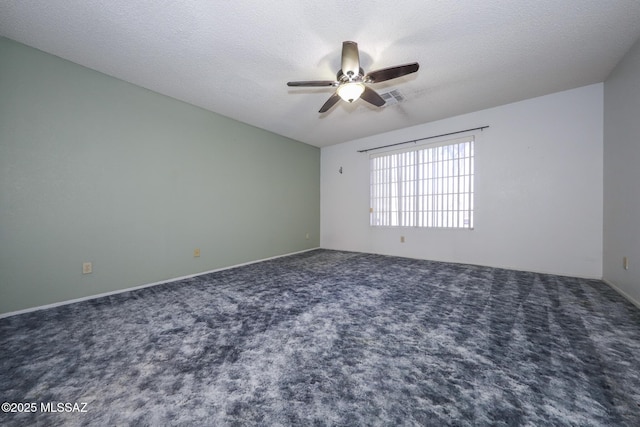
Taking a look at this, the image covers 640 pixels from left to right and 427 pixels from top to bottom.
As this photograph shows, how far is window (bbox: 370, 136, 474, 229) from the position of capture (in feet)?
13.6

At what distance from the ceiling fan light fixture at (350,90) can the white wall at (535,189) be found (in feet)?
8.63

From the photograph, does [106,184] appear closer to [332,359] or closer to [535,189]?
[332,359]

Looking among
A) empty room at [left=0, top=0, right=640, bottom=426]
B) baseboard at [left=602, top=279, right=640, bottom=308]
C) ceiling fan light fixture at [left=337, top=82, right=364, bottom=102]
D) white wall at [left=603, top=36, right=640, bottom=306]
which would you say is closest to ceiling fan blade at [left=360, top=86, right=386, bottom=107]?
empty room at [left=0, top=0, right=640, bottom=426]

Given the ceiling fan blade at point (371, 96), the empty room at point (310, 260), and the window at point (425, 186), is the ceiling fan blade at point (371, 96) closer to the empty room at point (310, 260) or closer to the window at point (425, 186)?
the empty room at point (310, 260)

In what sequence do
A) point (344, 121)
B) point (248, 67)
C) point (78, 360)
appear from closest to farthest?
point (78, 360), point (248, 67), point (344, 121)

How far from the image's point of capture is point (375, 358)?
154 cm

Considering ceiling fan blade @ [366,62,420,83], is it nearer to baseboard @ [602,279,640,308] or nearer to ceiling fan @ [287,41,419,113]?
ceiling fan @ [287,41,419,113]

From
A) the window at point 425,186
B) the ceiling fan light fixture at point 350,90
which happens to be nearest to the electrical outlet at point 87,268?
the ceiling fan light fixture at point 350,90

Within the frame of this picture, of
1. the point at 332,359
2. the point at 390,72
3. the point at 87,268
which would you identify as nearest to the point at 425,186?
the point at 390,72

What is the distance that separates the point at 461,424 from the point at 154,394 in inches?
59.8

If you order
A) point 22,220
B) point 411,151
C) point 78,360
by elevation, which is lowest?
point 78,360

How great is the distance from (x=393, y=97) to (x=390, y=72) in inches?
50.8

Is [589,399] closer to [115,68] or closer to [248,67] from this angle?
[248,67]

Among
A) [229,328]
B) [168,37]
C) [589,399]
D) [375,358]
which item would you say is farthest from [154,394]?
[168,37]
